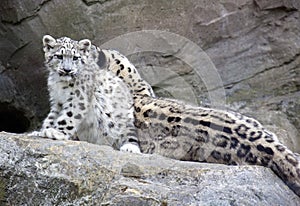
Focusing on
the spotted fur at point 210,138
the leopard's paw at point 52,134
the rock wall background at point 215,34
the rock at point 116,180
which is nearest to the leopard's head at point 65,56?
the leopard's paw at point 52,134

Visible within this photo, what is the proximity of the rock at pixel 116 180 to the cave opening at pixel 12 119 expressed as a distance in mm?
3115

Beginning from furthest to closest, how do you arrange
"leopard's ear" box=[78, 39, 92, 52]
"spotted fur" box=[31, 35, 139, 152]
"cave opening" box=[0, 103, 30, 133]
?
"cave opening" box=[0, 103, 30, 133], "leopard's ear" box=[78, 39, 92, 52], "spotted fur" box=[31, 35, 139, 152]

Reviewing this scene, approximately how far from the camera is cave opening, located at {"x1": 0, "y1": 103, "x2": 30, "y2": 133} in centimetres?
921

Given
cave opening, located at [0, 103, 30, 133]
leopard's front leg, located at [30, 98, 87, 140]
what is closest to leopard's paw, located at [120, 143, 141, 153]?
leopard's front leg, located at [30, 98, 87, 140]

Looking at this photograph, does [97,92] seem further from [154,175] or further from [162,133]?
[154,175]

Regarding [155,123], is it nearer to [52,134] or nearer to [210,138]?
[210,138]

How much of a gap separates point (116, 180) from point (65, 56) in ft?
5.83

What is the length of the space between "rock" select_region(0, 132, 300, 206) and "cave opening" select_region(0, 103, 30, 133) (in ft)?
10.2

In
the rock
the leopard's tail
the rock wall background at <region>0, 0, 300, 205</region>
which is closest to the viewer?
the rock

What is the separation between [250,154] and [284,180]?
0.36 m

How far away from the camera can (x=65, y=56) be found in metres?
7.07

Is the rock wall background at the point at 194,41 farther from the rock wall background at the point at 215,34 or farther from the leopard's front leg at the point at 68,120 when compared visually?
the leopard's front leg at the point at 68,120

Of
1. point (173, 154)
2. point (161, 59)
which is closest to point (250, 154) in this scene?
point (173, 154)

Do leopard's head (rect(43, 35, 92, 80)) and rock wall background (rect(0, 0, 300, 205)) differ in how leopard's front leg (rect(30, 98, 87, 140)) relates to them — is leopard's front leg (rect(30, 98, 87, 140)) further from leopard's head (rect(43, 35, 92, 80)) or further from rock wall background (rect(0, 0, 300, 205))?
rock wall background (rect(0, 0, 300, 205))
